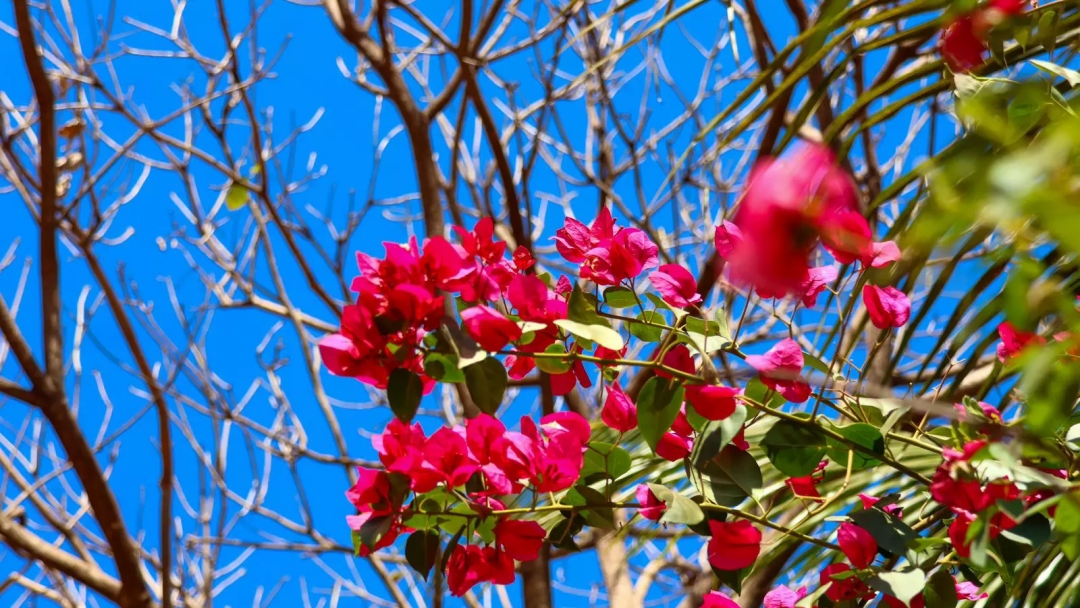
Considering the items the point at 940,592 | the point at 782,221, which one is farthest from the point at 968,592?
the point at 782,221

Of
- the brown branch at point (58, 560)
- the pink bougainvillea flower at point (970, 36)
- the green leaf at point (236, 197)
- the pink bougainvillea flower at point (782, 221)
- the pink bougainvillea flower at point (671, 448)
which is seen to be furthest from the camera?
the green leaf at point (236, 197)

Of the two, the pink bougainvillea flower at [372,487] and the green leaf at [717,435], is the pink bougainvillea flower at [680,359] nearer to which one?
the green leaf at [717,435]

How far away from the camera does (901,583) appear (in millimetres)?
545

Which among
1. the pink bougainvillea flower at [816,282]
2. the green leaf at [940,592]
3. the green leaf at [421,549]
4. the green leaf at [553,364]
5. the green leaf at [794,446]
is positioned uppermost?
the green leaf at [553,364]

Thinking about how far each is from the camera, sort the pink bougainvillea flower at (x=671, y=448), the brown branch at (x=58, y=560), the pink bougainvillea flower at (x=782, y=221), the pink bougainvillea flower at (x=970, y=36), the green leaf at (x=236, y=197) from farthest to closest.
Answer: the green leaf at (x=236, y=197) < the brown branch at (x=58, y=560) < the pink bougainvillea flower at (x=671, y=448) < the pink bougainvillea flower at (x=970, y=36) < the pink bougainvillea flower at (x=782, y=221)

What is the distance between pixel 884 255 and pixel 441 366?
0.28 meters

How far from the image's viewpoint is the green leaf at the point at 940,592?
62 centimetres

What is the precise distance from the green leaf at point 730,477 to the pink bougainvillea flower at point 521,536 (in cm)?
11

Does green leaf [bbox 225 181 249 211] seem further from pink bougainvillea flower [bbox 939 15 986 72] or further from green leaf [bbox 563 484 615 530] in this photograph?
pink bougainvillea flower [bbox 939 15 986 72]

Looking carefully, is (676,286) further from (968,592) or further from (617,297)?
(968,592)

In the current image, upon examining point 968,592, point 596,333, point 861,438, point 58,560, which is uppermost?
point 58,560

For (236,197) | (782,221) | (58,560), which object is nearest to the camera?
(782,221)

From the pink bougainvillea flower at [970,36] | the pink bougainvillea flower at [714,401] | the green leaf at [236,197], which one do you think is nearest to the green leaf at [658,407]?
the pink bougainvillea flower at [714,401]

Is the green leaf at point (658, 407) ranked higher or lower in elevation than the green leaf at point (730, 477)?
higher
